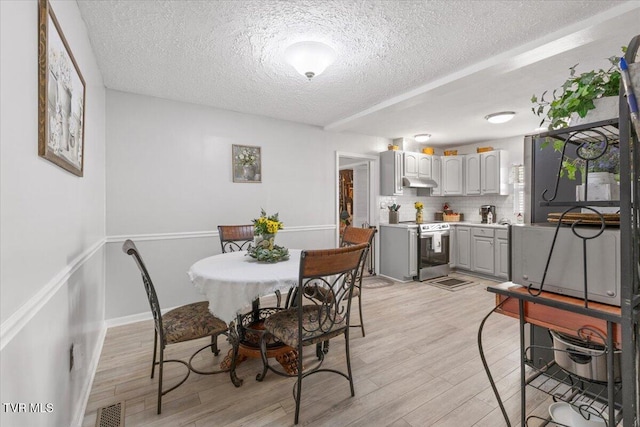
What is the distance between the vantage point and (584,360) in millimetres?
1163

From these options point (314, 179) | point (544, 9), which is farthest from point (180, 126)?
point (544, 9)

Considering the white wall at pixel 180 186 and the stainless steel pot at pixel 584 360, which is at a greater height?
the white wall at pixel 180 186

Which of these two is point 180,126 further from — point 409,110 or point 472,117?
point 472,117

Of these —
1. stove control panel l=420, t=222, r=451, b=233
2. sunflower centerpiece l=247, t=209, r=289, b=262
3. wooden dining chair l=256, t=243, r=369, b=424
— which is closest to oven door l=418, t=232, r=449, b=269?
stove control panel l=420, t=222, r=451, b=233

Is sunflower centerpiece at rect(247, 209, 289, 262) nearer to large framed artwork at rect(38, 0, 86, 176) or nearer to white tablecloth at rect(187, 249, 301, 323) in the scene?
white tablecloth at rect(187, 249, 301, 323)

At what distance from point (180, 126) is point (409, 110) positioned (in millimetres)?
2885

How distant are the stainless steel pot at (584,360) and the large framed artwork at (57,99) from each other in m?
2.20

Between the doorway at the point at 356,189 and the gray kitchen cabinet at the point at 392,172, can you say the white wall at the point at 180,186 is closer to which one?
the doorway at the point at 356,189

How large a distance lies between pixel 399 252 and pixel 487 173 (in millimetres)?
2227

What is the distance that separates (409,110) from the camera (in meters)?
3.73

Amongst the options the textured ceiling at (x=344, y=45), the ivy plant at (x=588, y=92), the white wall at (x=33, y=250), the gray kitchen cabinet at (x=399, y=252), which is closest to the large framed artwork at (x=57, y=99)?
the white wall at (x=33, y=250)

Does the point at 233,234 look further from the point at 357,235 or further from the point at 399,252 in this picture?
the point at 399,252

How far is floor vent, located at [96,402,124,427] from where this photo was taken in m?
1.67

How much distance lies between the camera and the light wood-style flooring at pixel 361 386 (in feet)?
5.66
